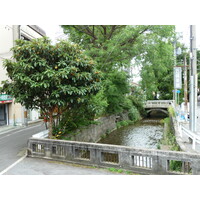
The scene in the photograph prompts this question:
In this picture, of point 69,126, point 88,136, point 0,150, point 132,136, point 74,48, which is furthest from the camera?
point 132,136

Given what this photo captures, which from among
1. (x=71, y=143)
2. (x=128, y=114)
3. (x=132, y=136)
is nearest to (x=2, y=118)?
(x=132, y=136)

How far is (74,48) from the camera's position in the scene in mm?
9406

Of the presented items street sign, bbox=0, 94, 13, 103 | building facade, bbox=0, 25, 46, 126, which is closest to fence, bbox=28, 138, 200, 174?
street sign, bbox=0, 94, 13, 103

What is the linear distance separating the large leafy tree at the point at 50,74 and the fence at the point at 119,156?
6.49 ft

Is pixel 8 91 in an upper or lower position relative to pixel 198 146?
upper

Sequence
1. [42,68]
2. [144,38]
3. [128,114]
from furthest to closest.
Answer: [128,114]
[144,38]
[42,68]

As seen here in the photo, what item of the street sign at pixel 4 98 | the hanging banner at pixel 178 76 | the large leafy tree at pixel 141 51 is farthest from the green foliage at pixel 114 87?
the street sign at pixel 4 98

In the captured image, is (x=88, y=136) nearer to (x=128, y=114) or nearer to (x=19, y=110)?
(x=19, y=110)

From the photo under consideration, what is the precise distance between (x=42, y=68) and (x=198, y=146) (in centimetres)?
869

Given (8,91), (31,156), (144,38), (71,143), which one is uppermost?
(144,38)

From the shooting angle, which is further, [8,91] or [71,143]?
[8,91]

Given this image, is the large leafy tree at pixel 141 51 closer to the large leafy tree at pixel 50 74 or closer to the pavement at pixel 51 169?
the large leafy tree at pixel 50 74

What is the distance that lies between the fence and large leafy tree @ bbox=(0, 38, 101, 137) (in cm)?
198

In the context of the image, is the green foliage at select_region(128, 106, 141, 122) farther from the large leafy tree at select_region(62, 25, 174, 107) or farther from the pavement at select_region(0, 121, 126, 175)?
the pavement at select_region(0, 121, 126, 175)
